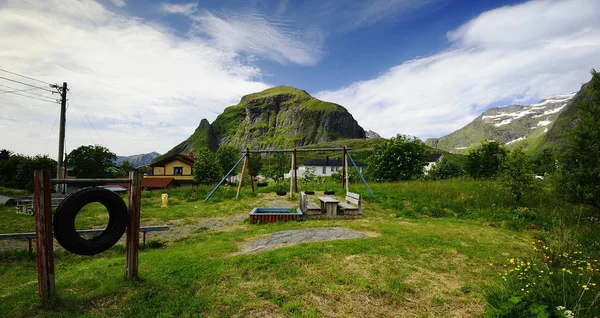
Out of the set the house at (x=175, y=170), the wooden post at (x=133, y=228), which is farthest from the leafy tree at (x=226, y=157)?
the wooden post at (x=133, y=228)

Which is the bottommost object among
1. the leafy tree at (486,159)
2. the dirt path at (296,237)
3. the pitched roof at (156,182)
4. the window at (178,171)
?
the pitched roof at (156,182)

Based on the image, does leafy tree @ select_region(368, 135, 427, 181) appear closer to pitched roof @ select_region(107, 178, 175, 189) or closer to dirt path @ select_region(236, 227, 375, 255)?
dirt path @ select_region(236, 227, 375, 255)

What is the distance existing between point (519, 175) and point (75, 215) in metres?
17.5

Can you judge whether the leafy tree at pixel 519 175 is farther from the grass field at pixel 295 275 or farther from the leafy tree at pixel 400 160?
the leafy tree at pixel 400 160

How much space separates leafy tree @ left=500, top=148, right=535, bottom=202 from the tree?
2710 inches

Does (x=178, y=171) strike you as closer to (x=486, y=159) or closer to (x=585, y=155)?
(x=486, y=159)

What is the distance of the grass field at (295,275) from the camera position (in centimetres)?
469

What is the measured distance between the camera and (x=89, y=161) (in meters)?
57.4

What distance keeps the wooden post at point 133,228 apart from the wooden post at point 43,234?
1.19m

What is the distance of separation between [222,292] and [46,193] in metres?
3.52

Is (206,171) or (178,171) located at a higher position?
(206,171)

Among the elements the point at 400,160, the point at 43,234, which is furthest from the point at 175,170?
the point at 43,234

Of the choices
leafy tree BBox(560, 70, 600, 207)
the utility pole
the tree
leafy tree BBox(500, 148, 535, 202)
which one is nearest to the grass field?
leafy tree BBox(560, 70, 600, 207)

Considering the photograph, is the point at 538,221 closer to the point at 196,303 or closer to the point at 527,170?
the point at 527,170
